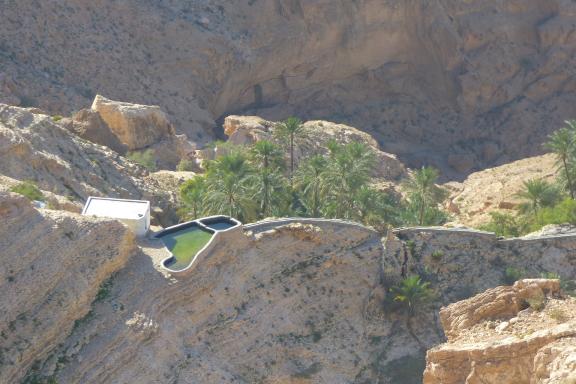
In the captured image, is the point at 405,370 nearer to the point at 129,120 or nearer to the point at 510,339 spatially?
the point at 510,339

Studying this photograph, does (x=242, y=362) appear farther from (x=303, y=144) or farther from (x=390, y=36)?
(x=390, y=36)

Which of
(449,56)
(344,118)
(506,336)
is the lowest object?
(344,118)

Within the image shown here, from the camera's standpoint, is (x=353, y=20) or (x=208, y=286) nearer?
(x=208, y=286)

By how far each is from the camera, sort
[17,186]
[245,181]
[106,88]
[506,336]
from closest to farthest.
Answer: [506,336] < [17,186] < [245,181] < [106,88]

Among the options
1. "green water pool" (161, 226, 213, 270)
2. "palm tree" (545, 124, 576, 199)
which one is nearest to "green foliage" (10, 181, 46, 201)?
"green water pool" (161, 226, 213, 270)

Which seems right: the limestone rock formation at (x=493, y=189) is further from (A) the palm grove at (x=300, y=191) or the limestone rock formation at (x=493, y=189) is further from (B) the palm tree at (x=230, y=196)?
(B) the palm tree at (x=230, y=196)

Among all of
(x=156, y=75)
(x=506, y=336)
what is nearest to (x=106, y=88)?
(x=156, y=75)

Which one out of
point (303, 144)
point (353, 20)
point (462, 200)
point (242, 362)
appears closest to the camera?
point (242, 362)

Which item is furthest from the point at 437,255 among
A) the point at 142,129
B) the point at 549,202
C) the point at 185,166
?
the point at 142,129
